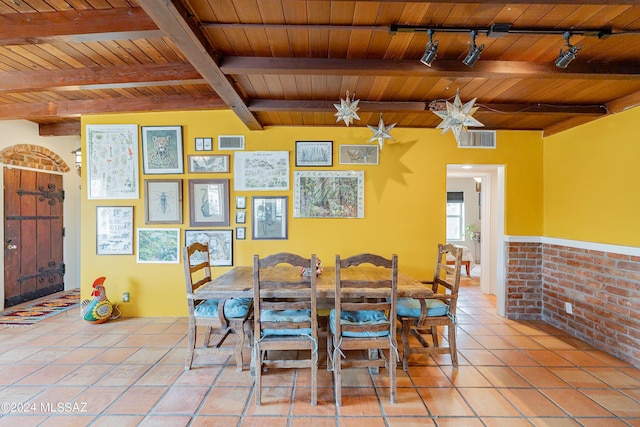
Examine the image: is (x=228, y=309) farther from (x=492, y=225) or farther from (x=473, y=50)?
(x=492, y=225)

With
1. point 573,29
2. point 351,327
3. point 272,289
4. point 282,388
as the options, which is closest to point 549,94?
point 573,29

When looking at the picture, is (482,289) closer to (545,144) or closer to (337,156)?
(545,144)

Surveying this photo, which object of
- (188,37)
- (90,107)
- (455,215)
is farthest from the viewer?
(455,215)

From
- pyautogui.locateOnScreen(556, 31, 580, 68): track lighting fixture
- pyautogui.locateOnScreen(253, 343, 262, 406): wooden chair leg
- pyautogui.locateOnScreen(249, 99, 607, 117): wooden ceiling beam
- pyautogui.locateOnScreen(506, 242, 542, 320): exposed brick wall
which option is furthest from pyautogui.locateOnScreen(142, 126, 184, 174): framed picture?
pyautogui.locateOnScreen(506, 242, 542, 320): exposed brick wall

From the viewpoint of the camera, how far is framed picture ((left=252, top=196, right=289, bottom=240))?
383 centimetres

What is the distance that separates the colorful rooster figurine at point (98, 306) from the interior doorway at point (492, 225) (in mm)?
4654

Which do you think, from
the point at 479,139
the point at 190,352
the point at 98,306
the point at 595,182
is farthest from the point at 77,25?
the point at 595,182

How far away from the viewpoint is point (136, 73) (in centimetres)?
270

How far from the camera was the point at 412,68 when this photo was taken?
7.52ft

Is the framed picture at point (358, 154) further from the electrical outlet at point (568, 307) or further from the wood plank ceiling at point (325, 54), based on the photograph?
the electrical outlet at point (568, 307)

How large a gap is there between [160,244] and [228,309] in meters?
1.76

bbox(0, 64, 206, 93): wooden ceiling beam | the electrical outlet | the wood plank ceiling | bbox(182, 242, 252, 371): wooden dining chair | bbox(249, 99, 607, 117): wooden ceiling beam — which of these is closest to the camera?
the wood plank ceiling

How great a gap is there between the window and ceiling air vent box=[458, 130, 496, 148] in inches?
189

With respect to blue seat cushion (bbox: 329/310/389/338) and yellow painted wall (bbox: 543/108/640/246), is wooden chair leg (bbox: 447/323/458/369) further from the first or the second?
yellow painted wall (bbox: 543/108/640/246)
